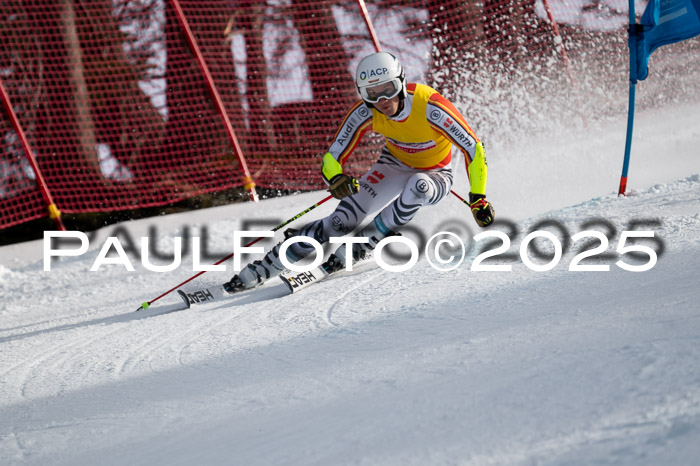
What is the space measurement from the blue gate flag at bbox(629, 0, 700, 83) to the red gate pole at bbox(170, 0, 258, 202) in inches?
157

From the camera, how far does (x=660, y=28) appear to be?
5.14 m

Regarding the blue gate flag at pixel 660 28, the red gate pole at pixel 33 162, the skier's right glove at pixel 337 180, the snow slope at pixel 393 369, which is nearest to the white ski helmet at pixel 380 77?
the skier's right glove at pixel 337 180

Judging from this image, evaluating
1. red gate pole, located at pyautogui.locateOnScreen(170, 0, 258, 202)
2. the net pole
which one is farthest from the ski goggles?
the net pole

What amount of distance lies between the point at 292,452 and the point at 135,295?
3.48 m

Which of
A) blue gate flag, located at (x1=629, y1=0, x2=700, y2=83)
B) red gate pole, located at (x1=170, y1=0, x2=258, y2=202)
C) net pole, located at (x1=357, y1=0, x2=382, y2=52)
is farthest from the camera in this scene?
net pole, located at (x1=357, y1=0, x2=382, y2=52)

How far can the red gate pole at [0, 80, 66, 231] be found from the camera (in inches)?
262

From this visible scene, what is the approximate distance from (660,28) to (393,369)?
4.09 metres

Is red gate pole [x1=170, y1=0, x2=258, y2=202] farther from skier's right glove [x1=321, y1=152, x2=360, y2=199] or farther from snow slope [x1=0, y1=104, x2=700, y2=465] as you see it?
skier's right glove [x1=321, y1=152, x2=360, y2=199]

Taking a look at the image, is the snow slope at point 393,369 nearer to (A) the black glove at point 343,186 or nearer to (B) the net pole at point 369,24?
(A) the black glove at point 343,186

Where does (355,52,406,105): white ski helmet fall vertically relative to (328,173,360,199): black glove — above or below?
above

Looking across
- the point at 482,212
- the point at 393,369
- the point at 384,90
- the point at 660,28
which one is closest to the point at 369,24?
the point at 660,28

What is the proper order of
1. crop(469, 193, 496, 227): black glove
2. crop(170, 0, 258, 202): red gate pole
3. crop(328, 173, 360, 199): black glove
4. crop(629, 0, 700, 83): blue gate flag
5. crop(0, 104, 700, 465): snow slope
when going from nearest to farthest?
crop(0, 104, 700, 465): snow slope, crop(469, 193, 496, 227): black glove, crop(328, 173, 360, 199): black glove, crop(629, 0, 700, 83): blue gate flag, crop(170, 0, 258, 202): red gate pole

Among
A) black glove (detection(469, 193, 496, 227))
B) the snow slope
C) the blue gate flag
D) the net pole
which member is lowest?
the snow slope

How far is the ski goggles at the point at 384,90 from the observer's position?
4.10m
